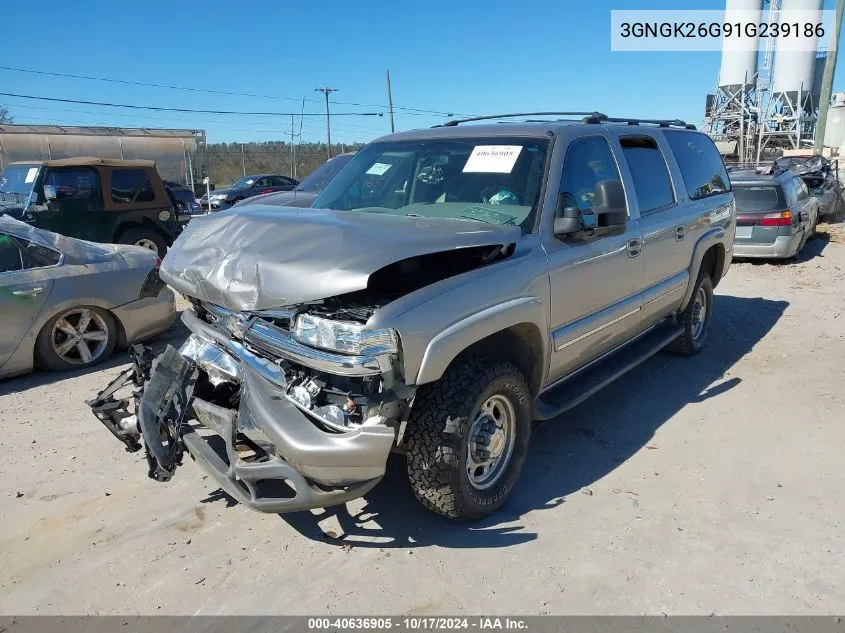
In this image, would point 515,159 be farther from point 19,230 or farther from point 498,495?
point 19,230

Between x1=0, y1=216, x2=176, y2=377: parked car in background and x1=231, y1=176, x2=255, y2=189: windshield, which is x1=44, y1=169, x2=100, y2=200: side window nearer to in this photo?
x1=0, y1=216, x2=176, y2=377: parked car in background

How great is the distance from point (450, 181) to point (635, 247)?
1427 millimetres

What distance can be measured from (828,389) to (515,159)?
141 inches

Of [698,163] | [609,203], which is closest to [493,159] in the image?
[609,203]

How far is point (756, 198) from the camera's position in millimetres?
10719

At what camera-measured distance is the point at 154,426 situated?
2.99m

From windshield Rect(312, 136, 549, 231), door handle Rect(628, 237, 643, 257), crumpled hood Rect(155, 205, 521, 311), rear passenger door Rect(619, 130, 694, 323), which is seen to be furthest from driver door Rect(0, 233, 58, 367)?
rear passenger door Rect(619, 130, 694, 323)

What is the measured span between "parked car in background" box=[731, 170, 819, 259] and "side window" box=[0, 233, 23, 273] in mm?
10435

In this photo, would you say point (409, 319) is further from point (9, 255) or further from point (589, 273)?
point (9, 255)

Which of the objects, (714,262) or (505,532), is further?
(714,262)

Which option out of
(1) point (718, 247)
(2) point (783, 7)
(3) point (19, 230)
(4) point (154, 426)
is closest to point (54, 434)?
(4) point (154, 426)

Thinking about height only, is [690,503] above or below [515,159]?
below

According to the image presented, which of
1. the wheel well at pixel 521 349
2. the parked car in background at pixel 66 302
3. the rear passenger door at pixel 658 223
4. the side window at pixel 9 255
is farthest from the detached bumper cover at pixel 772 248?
the side window at pixel 9 255

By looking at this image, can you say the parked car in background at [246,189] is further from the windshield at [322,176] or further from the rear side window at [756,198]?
the rear side window at [756,198]
